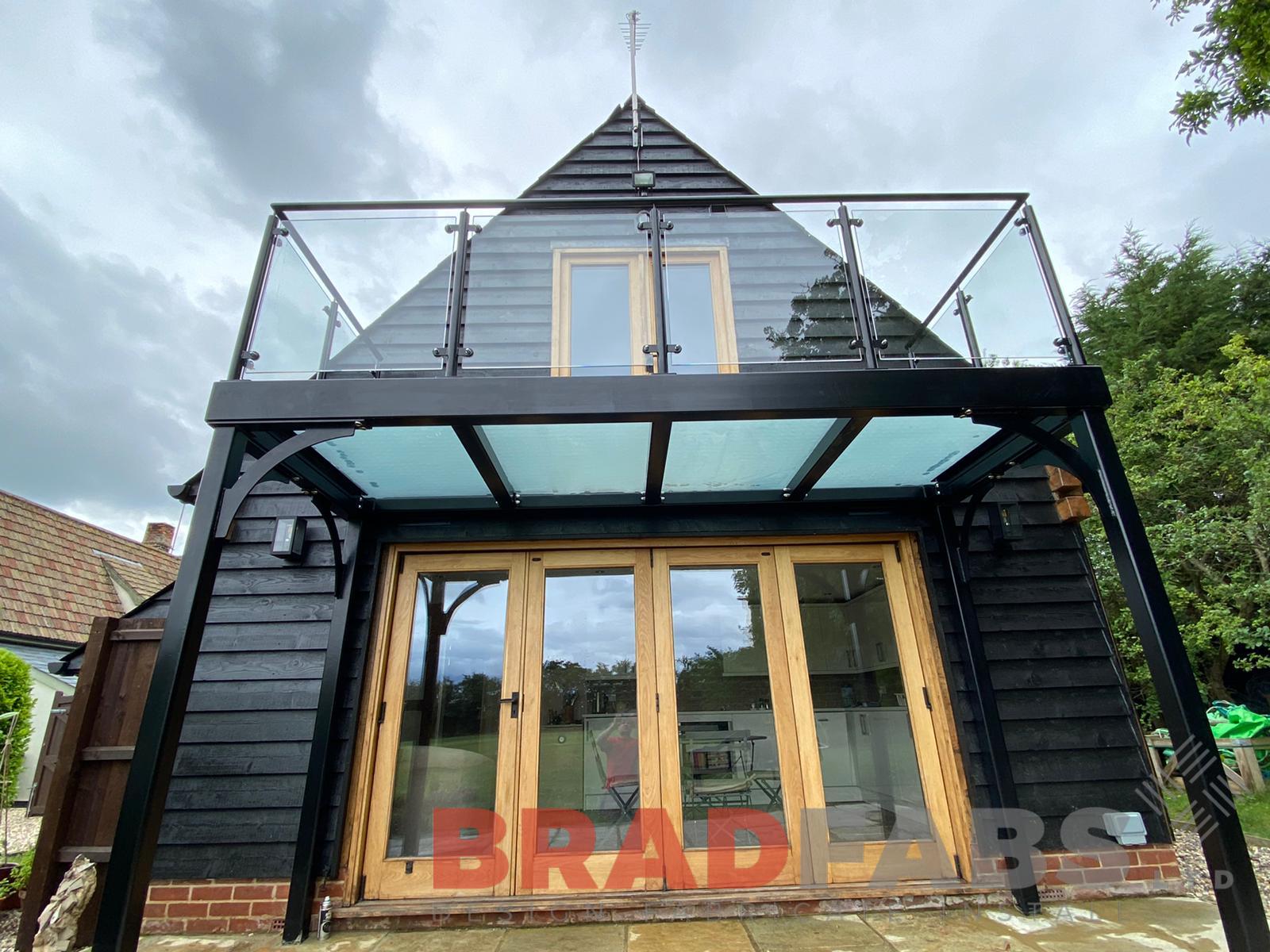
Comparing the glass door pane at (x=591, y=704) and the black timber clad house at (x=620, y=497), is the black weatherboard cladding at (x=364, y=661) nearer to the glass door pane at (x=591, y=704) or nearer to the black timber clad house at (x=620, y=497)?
the black timber clad house at (x=620, y=497)

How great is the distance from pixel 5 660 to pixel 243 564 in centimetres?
612

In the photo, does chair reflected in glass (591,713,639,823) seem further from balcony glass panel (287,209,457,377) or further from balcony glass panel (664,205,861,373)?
balcony glass panel (287,209,457,377)

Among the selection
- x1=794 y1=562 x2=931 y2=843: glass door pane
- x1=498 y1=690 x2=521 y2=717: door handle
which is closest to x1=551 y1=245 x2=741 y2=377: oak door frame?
x1=794 y1=562 x2=931 y2=843: glass door pane

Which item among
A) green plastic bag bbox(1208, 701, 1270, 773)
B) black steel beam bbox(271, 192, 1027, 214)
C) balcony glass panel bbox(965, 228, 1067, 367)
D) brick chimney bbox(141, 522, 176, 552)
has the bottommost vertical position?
green plastic bag bbox(1208, 701, 1270, 773)

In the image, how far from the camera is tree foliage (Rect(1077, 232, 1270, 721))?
6.89 meters

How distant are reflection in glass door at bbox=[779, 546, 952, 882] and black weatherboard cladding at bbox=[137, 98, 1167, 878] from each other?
20 cm

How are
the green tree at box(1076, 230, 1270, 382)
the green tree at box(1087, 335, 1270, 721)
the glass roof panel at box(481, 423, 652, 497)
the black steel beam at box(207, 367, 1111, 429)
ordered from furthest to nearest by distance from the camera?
the green tree at box(1076, 230, 1270, 382) → the green tree at box(1087, 335, 1270, 721) → the glass roof panel at box(481, 423, 652, 497) → the black steel beam at box(207, 367, 1111, 429)

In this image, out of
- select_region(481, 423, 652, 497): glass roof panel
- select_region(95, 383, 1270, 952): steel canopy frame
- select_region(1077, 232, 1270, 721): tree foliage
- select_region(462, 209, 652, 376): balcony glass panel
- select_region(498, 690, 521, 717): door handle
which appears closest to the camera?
select_region(95, 383, 1270, 952): steel canopy frame

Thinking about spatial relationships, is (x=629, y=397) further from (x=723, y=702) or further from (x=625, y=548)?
(x=723, y=702)

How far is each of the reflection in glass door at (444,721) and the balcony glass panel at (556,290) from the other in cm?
135

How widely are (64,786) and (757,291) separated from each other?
4239 mm

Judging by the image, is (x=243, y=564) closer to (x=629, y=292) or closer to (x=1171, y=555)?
(x=629, y=292)

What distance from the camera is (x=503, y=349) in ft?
8.38

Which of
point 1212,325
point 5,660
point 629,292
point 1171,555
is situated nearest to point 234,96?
point 5,660
